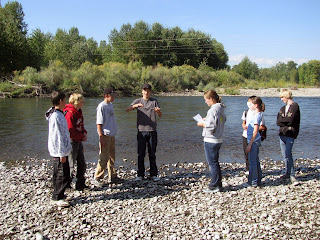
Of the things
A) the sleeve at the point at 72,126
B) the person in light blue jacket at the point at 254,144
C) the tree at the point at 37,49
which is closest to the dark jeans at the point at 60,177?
the sleeve at the point at 72,126

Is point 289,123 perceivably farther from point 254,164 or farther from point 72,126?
point 72,126

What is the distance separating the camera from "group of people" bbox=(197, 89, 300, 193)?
6.36 m

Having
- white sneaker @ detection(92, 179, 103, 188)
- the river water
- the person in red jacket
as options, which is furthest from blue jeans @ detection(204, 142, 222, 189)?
the river water

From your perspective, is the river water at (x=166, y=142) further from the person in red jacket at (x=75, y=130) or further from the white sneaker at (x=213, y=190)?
the white sneaker at (x=213, y=190)

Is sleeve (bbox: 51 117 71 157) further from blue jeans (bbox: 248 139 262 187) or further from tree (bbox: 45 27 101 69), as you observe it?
tree (bbox: 45 27 101 69)

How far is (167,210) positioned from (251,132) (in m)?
2.71

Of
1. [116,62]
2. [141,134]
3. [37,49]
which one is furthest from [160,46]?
[141,134]

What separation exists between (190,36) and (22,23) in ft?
142

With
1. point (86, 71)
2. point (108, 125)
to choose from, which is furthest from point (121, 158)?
point (86, 71)

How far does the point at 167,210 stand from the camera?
576cm

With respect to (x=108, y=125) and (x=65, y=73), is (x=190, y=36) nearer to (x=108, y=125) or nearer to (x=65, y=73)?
(x=65, y=73)

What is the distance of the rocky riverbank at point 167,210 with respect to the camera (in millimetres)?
4879

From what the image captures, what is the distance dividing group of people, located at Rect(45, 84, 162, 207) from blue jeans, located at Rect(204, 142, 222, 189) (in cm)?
154

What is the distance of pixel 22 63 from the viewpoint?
204 ft
